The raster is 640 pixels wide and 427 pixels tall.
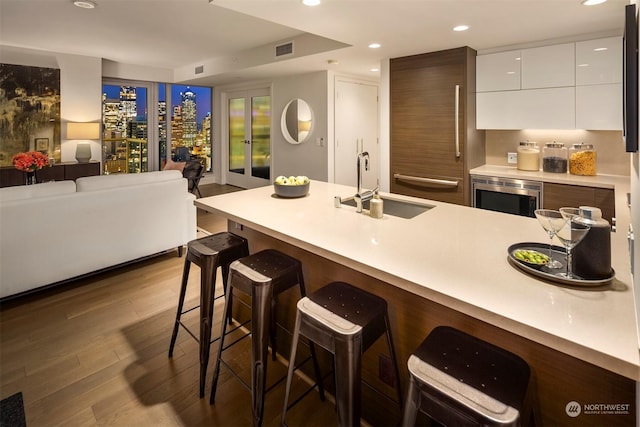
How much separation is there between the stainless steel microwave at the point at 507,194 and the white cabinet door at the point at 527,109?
60 cm

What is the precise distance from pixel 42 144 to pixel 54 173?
1.97 ft

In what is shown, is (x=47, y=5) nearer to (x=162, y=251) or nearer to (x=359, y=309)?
(x=162, y=251)

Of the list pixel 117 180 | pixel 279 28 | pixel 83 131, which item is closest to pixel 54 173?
pixel 83 131

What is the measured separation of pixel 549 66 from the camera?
332 cm

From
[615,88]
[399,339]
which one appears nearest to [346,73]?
[615,88]

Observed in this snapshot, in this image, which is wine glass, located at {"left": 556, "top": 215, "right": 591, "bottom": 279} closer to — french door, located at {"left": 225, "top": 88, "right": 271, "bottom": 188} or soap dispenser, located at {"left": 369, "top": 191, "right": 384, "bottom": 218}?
soap dispenser, located at {"left": 369, "top": 191, "right": 384, "bottom": 218}

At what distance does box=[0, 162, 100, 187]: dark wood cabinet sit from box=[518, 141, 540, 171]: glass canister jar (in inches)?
241

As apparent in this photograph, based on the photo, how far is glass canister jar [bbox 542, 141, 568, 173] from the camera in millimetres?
3490

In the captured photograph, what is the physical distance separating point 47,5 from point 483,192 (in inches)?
197

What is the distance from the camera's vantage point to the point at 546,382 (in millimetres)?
1127

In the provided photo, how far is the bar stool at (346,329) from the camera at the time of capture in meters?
1.21

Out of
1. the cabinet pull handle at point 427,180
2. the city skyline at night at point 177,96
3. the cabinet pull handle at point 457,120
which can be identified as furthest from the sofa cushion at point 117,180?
the city skyline at night at point 177,96

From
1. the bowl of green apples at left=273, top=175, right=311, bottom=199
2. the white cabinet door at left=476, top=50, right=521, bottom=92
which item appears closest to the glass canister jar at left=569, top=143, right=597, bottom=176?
the white cabinet door at left=476, top=50, right=521, bottom=92

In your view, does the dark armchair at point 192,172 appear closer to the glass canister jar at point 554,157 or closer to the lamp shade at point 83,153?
the lamp shade at point 83,153
